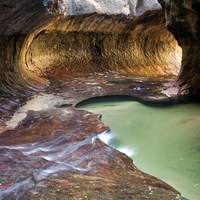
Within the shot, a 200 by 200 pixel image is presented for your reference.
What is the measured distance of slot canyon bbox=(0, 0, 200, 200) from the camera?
3.16 metres

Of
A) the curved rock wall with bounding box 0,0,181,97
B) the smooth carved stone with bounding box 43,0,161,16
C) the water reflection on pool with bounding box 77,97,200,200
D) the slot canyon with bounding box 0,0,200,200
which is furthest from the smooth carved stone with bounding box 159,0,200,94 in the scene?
the curved rock wall with bounding box 0,0,181,97

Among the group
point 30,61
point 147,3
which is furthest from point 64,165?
point 147,3

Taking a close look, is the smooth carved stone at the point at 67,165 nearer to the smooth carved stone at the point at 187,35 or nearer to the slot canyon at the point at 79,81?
the slot canyon at the point at 79,81

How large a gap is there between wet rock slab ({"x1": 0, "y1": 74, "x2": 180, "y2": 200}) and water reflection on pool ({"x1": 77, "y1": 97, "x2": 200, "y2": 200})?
0.36 m

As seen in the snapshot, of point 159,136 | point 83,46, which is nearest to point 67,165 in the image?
point 159,136

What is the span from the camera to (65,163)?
12.9 ft

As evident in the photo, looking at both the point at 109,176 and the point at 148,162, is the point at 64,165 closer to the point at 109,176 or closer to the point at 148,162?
the point at 109,176

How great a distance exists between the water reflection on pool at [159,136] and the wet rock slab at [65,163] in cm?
36

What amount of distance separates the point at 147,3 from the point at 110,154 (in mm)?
9978

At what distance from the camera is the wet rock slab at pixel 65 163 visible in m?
2.72

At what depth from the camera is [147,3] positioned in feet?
40.7

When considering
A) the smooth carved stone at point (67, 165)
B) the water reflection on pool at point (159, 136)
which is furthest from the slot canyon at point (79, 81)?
the water reflection on pool at point (159, 136)

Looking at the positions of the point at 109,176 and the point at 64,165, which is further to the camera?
the point at 64,165

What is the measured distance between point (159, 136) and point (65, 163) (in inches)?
99.5
